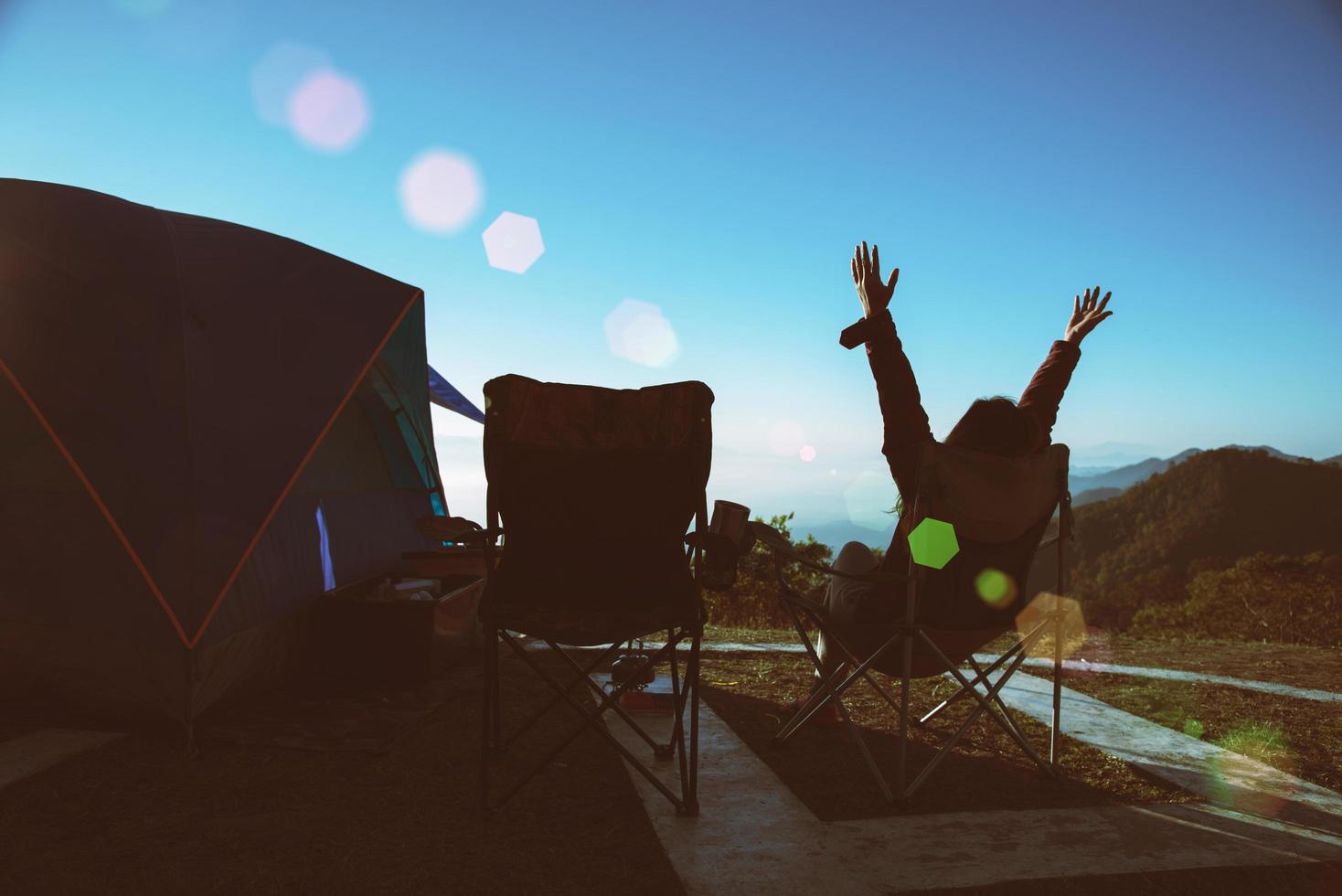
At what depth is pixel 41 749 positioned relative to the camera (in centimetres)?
294

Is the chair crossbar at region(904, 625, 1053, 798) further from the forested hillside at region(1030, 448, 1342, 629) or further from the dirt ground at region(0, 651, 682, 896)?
the forested hillside at region(1030, 448, 1342, 629)

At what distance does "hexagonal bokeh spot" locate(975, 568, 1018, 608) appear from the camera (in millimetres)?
2703

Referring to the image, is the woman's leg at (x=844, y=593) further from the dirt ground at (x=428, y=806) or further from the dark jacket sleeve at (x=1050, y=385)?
the dark jacket sleeve at (x=1050, y=385)

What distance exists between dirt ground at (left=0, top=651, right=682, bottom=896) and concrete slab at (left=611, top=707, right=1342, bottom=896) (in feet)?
0.55

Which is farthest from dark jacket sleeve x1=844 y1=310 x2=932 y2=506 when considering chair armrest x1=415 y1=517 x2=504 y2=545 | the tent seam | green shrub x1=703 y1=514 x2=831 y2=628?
green shrub x1=703 y1=514 x2=831 y2=628

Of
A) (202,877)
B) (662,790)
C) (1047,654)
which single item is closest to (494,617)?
(662,790)

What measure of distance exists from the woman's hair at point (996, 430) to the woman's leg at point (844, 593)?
0.90 feet

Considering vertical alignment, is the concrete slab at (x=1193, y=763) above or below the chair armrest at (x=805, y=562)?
below

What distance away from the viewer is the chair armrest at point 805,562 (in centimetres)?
267

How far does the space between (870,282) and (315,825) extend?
2471 millimetres

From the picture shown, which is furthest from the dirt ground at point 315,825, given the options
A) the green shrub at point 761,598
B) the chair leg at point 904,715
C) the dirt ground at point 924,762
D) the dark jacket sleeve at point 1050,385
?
the green shrub at point 761,598

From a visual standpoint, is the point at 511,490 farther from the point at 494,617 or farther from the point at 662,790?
the point at 662,790

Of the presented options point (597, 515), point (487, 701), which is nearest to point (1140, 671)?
point (597, 515)

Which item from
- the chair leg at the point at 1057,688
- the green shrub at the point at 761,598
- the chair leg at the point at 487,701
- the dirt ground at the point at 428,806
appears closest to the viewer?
the dirt ground at the point at 428,806
